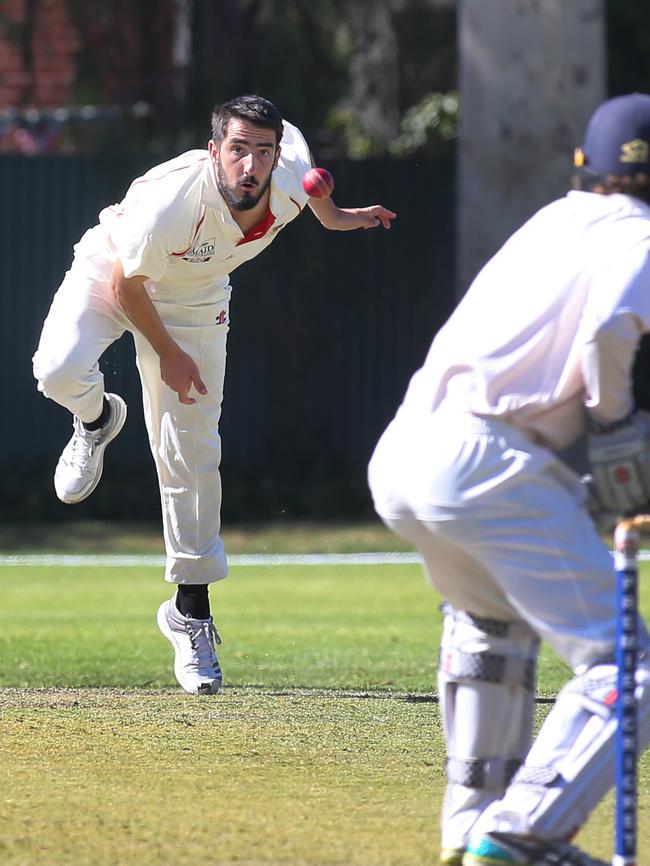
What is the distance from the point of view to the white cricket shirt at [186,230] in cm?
627

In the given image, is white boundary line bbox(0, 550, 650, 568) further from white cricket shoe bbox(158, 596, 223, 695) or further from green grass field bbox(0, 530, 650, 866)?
white cricket shoe bbox(158, 596, 223, 695)

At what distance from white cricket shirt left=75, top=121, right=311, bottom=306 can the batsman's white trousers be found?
2.45 meters

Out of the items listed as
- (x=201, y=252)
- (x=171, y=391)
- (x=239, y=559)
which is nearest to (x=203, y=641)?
(x=171, y=391)

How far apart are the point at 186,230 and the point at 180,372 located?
20.6 inches

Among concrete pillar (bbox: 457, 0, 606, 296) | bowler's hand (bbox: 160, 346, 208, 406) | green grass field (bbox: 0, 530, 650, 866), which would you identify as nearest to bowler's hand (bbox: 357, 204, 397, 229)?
bowler's hand (bbox: 160, 346, 208, 406)

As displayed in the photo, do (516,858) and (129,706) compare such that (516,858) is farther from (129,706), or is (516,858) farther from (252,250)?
(252,250)

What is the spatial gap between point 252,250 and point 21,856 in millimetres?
3082

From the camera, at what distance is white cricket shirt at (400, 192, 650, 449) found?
3.88m

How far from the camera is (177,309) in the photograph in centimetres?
676

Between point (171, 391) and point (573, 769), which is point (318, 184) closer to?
point (171, 391)

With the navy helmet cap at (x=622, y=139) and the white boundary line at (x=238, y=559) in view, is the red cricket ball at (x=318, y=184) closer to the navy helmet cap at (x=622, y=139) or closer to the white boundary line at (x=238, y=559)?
the navy helmet cap at (x=622, y=139)

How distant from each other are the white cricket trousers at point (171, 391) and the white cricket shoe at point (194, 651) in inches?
6.9

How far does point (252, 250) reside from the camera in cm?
671

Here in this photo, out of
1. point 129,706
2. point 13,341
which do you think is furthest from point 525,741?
point 13,341
